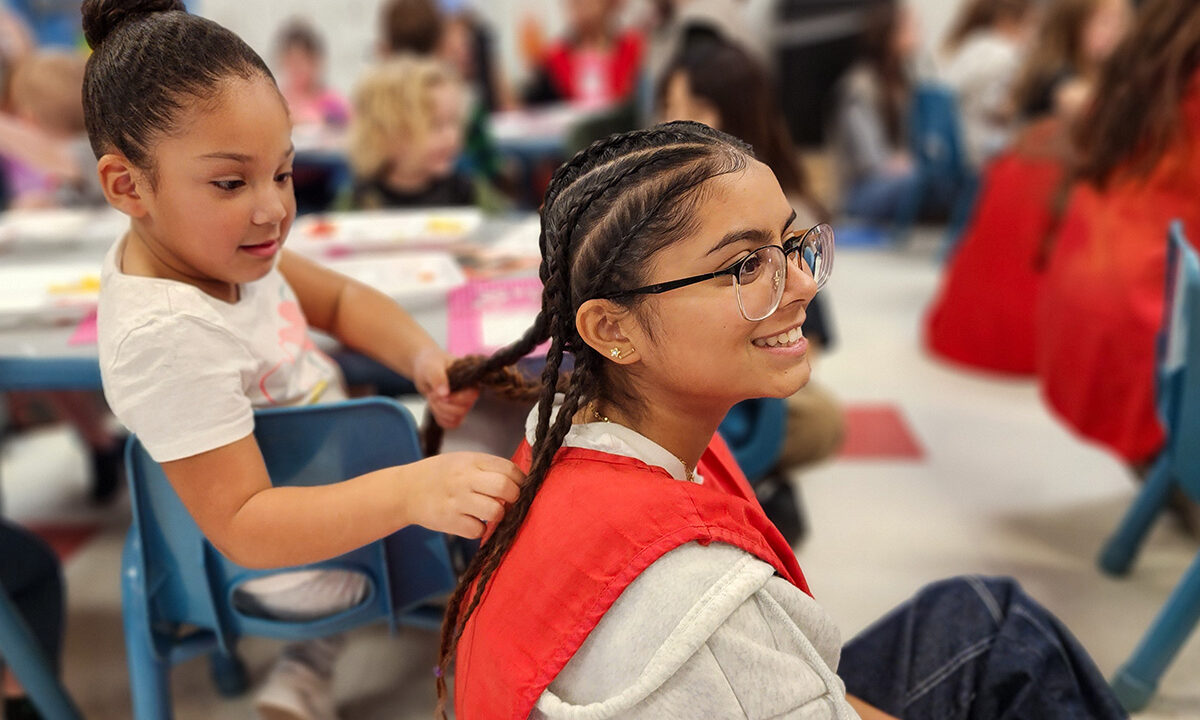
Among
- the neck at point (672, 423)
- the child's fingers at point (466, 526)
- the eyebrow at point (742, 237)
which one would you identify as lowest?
the child's fingers at point (466, 526)

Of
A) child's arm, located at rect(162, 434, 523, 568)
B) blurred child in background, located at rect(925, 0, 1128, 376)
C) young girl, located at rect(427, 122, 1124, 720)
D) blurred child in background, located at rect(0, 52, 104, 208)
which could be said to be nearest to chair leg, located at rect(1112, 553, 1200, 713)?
young girl, located at rect(427, 122, 1124, 720)

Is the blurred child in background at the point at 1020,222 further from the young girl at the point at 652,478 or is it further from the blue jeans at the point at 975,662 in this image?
the young girl at the point at 652,478

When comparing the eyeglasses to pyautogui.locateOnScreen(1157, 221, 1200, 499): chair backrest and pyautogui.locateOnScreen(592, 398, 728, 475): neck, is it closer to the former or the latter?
pyautogui.locateOnScreen(592, 398, 728, 475): neck

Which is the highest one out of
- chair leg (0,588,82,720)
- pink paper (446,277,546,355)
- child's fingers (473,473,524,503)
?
child's fingers (473,473,524,503)

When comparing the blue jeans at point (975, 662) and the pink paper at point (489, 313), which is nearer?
the blue jeans at point (975, 662)

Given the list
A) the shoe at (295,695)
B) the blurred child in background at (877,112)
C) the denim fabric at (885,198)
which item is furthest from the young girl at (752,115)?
the blurred child in background at (877,112)

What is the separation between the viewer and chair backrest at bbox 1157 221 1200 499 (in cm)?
122

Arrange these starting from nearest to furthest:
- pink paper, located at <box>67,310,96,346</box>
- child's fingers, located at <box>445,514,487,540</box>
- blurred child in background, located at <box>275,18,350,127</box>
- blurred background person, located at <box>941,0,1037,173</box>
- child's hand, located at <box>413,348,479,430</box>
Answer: child's fingers, located at <box>445,514,487,540</box>, child's hand, located at <box>413,348,479,430</box>, pink paper, located at <box>67,310,96,346</box>, blurred background person, located at <box>941,0,1037,173</box>, blurred child in background, located at <box>275,18,350,127</box>

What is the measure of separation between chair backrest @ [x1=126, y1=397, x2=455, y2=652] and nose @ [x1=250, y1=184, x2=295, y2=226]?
0.18 m

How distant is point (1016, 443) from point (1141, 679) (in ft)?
3.39

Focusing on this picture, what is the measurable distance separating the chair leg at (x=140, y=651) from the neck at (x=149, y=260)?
0.30 metres

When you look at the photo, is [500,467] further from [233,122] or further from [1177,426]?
[1177,426]

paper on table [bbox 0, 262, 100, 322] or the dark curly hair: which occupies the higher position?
the dark curly hair

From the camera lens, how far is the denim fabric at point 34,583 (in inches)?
50.7
